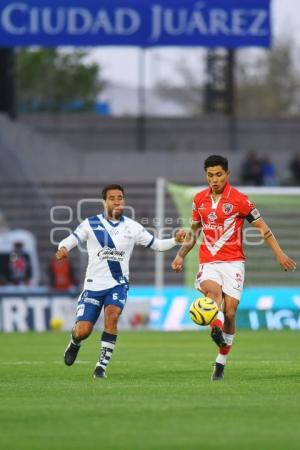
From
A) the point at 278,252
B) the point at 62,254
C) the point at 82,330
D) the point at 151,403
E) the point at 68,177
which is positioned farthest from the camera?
the point at 68,177

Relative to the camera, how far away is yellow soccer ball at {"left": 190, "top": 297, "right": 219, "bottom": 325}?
13148 mm

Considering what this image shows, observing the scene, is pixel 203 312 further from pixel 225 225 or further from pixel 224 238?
pixel 225 225

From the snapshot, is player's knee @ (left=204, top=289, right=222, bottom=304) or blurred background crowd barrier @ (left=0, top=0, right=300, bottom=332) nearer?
player's knee @ (left=204, top=289, right=222, bottom=304)

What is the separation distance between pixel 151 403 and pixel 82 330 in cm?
334

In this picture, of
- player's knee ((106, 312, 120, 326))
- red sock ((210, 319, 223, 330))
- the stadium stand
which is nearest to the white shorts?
red sock ((210, 319, 223, 330))

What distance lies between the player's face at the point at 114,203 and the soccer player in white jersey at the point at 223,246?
35.9 inches

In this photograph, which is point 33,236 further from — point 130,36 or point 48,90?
point 48,90

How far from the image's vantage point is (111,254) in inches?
583

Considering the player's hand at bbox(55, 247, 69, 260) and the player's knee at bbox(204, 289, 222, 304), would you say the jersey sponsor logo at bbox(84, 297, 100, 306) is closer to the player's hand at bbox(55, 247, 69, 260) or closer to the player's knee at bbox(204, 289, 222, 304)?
the player's hand at bbox(55, 247, 69, 260)

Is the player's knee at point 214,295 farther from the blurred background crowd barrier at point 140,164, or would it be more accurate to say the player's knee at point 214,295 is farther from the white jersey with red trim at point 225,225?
the blurred background crowd barrier at point 140,164

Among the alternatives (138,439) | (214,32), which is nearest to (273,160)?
(214,32)

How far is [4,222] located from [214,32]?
7384 mm

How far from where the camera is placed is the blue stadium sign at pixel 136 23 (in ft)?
105

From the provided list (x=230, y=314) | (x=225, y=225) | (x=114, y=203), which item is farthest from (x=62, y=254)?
(x=230, y=314)
